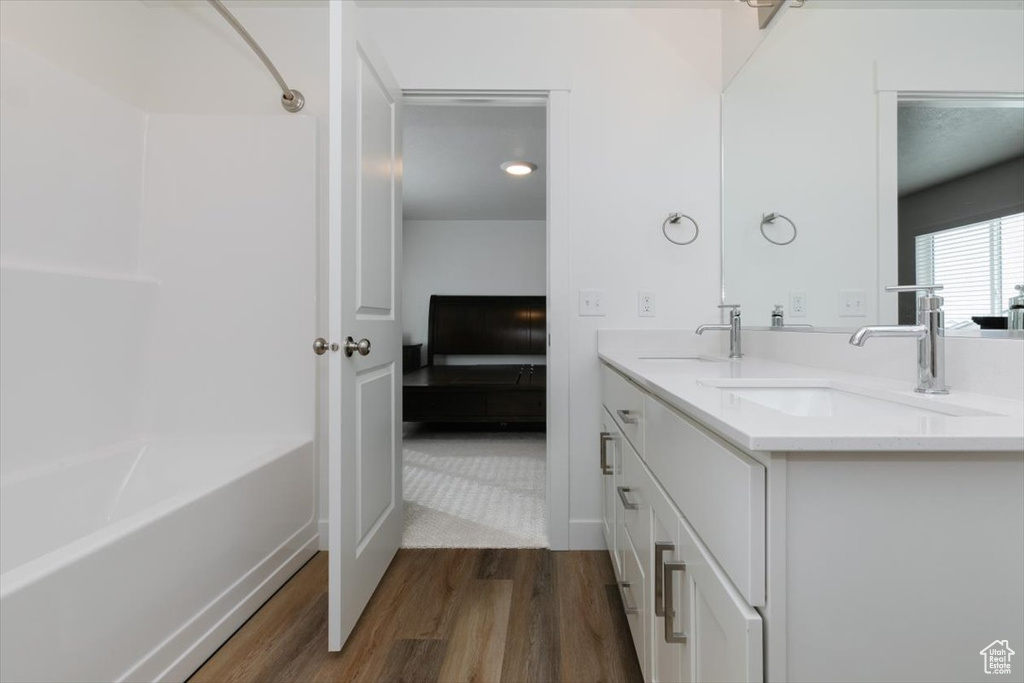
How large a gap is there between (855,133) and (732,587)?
129cm

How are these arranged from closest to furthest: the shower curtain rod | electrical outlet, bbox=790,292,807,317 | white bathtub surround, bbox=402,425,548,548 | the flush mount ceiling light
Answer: electrical outlet, bbox=790,292,807,317
the shower curtain rod
white bathtub surround, bbox=402,425,548,548
the flush mount ceiling light

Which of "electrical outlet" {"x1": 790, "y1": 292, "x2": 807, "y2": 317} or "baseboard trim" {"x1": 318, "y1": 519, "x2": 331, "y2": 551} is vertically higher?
"electrical outlet" {"x1": 790, "y1": 292, "x2": 807, "y2": 317}

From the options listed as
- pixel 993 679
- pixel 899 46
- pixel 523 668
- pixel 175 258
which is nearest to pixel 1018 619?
pixel 993 679

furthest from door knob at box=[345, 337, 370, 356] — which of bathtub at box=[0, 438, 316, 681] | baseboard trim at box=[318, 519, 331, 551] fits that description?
baseboard trim at box=[318, 519, 331, 551]

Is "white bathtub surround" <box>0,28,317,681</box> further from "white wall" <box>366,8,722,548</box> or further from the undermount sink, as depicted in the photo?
the undermount sink

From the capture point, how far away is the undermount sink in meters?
0.92

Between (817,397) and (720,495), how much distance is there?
0.61 m

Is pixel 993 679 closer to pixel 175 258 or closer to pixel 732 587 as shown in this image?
pixel 732 587

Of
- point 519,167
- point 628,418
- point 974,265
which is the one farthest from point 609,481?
point 519,167

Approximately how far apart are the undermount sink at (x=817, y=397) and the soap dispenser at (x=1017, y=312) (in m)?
0.22

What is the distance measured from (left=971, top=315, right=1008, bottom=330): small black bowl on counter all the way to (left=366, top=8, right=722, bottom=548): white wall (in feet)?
3.76

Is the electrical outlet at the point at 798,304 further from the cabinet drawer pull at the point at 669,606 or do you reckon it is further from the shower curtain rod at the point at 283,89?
the shower curtain rod at the point at 283,89

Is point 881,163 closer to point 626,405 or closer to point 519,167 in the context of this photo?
point 626,405

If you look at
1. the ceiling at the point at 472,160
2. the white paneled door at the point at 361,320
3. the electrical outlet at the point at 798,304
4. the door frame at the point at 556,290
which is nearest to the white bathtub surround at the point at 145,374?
the white paneled door at the point at 361,320
